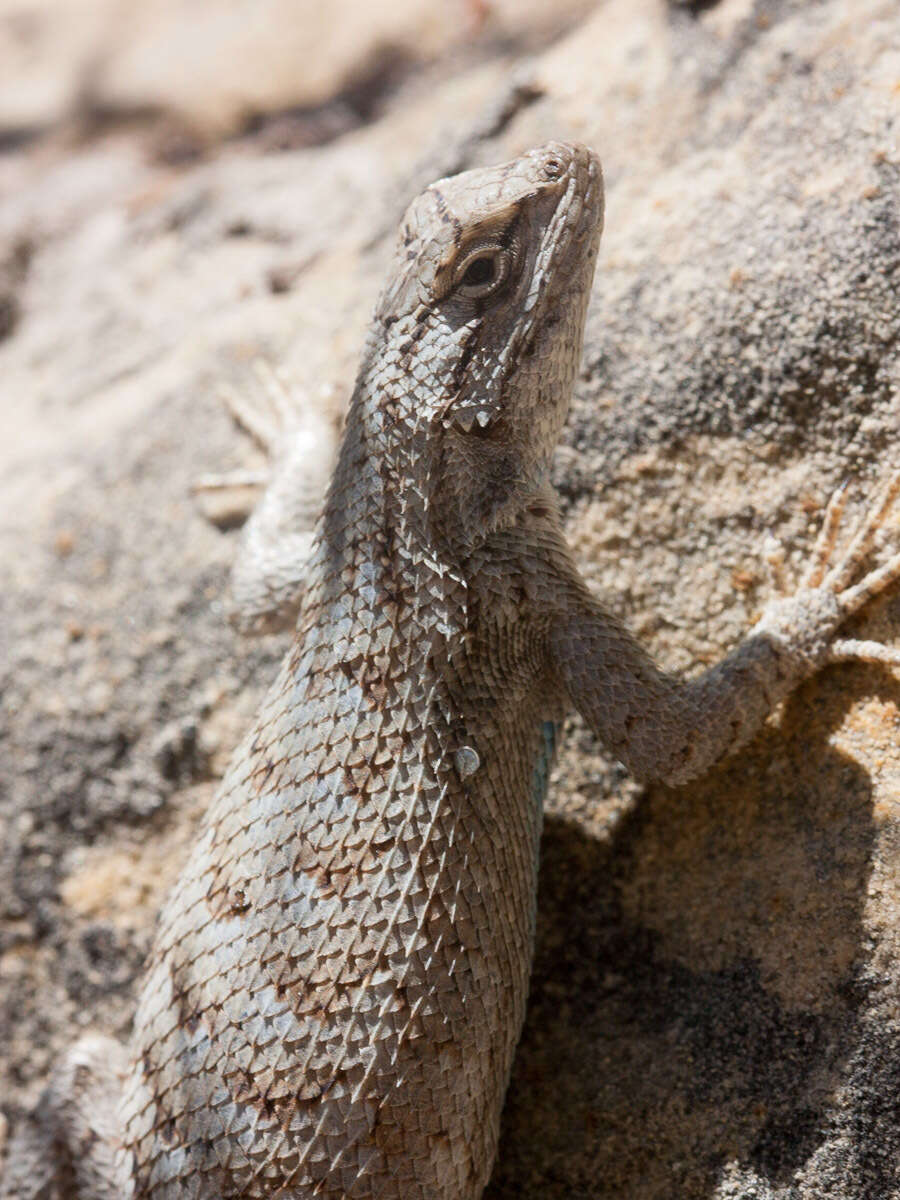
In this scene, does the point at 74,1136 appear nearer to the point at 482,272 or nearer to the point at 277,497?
the point at 277,497

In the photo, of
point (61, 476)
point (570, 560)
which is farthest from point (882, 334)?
point (61, 476)

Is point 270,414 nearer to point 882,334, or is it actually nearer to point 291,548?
point 291,548

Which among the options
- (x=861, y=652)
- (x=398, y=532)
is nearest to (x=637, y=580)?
(x=861, y=652)

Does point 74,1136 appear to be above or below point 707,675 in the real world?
below

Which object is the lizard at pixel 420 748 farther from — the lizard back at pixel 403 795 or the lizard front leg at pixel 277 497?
the lizard front leg at pixel 277 497

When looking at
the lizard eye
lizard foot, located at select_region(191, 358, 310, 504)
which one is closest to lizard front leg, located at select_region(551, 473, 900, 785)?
the lizard eye

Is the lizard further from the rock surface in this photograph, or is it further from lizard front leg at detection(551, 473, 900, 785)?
the rock surface
